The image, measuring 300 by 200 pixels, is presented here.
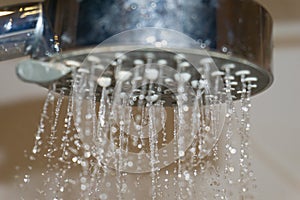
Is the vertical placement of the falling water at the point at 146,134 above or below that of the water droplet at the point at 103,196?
above

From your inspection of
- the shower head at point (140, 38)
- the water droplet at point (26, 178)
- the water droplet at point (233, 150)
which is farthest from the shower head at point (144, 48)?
the water droplet at point (26, 178)

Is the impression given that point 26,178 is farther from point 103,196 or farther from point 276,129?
point 276,129

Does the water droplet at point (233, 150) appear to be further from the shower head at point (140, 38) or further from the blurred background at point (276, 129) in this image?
the shower head at point (140, 38)

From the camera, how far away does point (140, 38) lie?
448 millimetres

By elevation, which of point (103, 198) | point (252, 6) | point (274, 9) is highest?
point (252, 6)

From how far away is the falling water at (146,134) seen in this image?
1.85 ft

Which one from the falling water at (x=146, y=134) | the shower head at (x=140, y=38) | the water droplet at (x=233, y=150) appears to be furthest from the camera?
the water droplet at (x=233, y=150)

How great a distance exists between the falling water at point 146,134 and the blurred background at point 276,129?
34 millimetres

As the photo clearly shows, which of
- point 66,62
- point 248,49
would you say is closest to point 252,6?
point 248,49

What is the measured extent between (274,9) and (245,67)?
0.57 meters

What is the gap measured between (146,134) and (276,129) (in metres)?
0.28

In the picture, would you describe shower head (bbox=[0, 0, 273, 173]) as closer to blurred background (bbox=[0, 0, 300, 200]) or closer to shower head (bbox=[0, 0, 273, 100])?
shower head (bbox=[0, 0, 273, 100])

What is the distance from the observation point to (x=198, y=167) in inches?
39.2

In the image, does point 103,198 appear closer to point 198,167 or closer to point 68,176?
point 68,176
